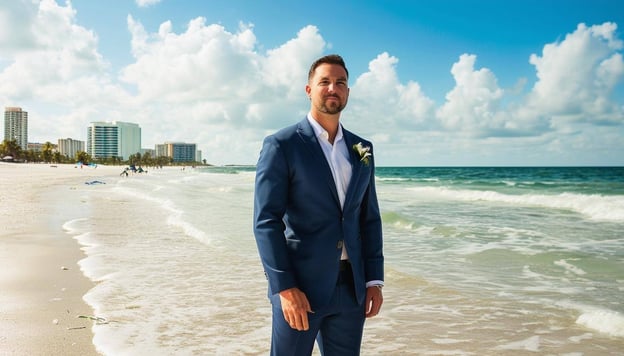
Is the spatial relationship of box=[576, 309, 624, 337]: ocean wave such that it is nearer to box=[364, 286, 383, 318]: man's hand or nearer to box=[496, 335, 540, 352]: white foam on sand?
box=[496, 335, 540, 352]: white foam on sand

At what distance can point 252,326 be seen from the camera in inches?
204

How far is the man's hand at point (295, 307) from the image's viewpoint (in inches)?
80.7

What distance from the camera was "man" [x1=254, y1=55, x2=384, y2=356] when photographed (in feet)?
6.77

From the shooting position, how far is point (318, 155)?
2.17 meters

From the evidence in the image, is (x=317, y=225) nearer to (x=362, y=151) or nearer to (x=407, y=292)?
(x=362, y=151)

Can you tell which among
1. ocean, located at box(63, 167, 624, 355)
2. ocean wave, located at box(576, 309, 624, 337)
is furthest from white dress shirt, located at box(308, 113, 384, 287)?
ocean wave, located at box(576, 309, 624, 337)

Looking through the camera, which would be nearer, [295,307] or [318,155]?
[295,307]

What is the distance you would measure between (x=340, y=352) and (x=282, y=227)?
760 mm

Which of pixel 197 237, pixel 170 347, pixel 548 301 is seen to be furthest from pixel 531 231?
pixel 170 347

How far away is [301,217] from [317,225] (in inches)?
3.3

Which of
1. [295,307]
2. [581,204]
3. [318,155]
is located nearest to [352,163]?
[318,155]

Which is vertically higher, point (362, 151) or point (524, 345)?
point (362, 151)

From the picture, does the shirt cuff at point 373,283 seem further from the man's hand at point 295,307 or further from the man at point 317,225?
the man's hand at point 295,307

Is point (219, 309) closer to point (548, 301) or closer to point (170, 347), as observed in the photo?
point (170, 347)
